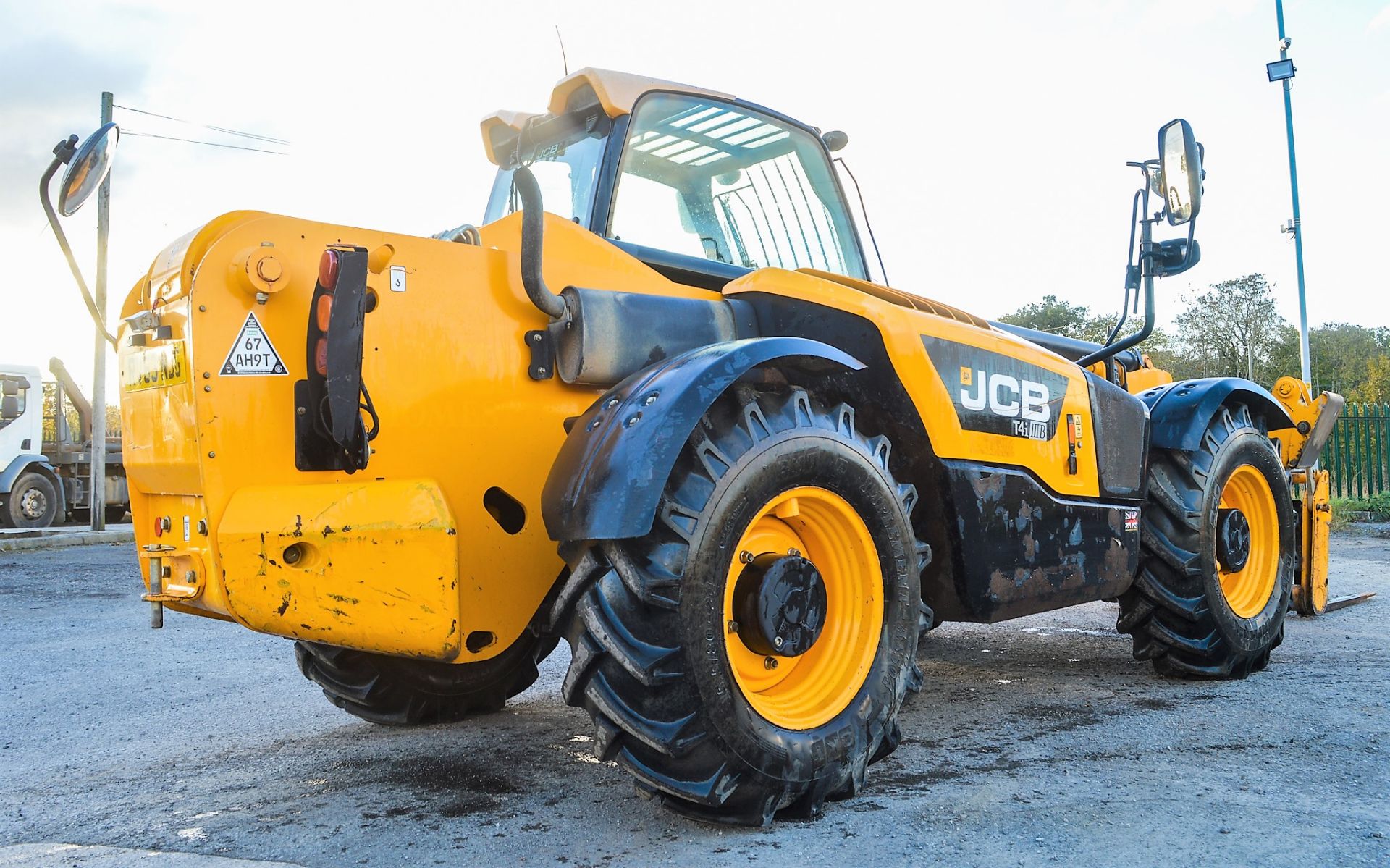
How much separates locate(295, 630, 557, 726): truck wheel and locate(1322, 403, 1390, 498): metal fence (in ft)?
50.2

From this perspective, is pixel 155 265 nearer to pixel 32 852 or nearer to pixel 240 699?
pixel 32 852

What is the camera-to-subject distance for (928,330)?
12.5ft

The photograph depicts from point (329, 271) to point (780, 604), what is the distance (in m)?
1.53

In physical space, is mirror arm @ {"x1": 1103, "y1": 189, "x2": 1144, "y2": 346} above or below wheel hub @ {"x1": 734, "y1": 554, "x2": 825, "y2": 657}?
above

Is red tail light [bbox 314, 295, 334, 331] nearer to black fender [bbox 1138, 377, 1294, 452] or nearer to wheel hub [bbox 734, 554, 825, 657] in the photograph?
wheel hub [bbox 734, 554, 825, 657]

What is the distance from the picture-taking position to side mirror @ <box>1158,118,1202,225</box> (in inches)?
169

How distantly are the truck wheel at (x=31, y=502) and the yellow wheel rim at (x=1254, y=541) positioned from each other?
18054mm

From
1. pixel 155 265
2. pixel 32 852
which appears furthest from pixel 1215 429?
pixel 32 852

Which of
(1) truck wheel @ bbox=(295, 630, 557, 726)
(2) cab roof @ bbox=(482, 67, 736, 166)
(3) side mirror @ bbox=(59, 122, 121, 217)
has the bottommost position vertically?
(1) truck wheel @ bbox=(295, 630, 557, 726)

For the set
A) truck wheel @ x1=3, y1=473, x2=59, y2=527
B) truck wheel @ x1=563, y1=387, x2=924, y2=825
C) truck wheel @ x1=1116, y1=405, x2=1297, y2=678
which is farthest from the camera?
truck wheel @ x1=3, y1=473, x2=59, y2=527

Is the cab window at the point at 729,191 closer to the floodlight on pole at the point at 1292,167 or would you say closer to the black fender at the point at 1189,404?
the black fender at the point at 1189,404

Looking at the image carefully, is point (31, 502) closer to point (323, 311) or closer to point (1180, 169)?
point (323, 311)

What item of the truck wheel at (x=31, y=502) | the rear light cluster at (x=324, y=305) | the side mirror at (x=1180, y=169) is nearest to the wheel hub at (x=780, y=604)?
the rear light cluster at (x=324, y=305)

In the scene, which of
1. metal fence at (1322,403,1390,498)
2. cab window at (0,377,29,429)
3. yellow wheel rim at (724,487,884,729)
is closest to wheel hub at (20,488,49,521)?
cab window at (0,377,29,429)
